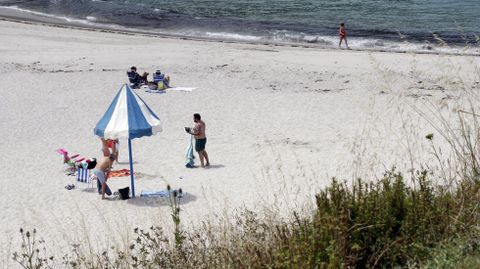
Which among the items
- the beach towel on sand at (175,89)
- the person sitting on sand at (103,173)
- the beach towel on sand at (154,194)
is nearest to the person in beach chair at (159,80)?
the beach towel on sand at (175,89)

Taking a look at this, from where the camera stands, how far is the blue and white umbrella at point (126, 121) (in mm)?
12547

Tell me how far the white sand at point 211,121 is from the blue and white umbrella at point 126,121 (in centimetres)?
123

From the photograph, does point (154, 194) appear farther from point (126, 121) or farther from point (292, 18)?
point (292, 18)

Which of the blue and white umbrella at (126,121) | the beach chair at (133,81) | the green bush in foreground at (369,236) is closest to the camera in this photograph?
the green bush in foreground at (369,236)

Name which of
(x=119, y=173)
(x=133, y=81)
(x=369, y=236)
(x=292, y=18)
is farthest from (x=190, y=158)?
(x=292, y=18)

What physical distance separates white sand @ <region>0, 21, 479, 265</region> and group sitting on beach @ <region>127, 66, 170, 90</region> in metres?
0.52

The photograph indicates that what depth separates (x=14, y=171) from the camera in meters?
14.6

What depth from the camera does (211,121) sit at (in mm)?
17844

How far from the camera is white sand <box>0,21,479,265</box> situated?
38.7 feet

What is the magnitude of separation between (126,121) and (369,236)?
755 cm

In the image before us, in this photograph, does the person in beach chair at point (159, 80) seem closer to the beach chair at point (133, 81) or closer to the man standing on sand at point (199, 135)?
the beach chair at point (133, 81)

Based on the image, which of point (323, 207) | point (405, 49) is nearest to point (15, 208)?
point (323, 207)

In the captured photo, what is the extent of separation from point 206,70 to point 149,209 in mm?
11508

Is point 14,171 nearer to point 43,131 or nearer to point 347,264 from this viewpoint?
point 43,131
